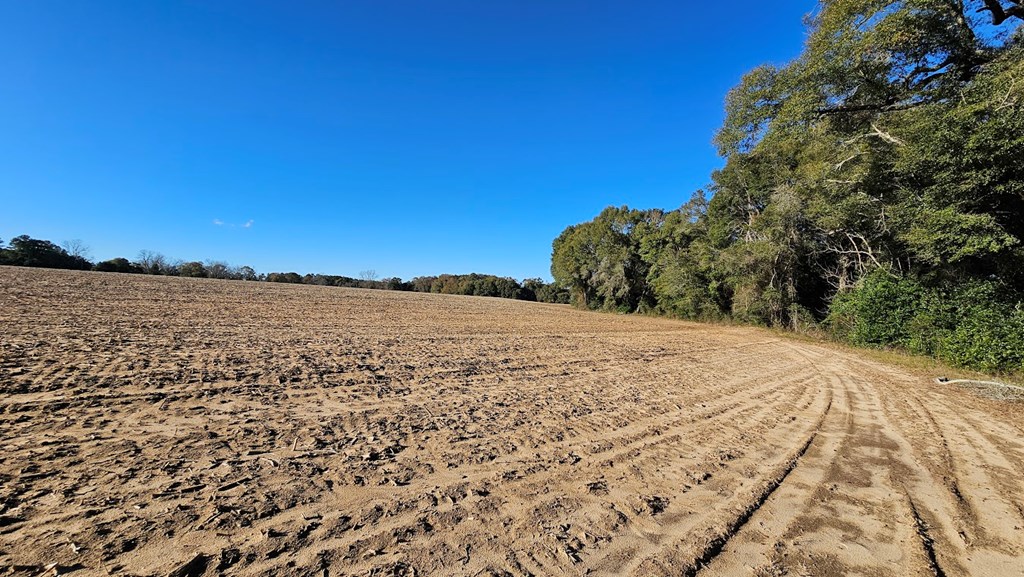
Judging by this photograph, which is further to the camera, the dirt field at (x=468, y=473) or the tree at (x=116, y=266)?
the tree at (x=116, y=266)

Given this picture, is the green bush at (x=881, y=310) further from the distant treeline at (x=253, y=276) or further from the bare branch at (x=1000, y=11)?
the distant treeline at (x=253, y=276)

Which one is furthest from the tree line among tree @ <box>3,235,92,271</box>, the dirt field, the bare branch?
tree @ <box>3,235,92,271</box>

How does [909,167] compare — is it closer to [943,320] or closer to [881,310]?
[943,320]

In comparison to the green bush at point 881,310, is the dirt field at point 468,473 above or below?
below

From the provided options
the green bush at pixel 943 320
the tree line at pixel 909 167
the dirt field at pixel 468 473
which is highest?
the tree line at pixel 909 167

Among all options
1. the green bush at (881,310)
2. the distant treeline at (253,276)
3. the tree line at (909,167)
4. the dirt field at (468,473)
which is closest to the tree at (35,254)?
the distant treeline at (253,276)

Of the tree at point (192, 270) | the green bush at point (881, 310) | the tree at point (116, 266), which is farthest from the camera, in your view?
the tree at point (192, 270)

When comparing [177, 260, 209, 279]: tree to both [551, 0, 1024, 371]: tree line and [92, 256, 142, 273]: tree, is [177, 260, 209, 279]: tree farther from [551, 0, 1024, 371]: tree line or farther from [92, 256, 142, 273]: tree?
[551, 0, 1024, 371]: tree line

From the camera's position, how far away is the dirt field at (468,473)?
228 cm

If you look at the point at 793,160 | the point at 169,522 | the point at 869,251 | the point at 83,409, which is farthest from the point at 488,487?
the point at 793,160

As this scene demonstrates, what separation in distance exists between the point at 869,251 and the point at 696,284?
1176 centimetres

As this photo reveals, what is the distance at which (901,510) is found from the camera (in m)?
3.06

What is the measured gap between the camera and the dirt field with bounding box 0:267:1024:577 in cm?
228

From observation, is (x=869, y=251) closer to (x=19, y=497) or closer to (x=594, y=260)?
(x=19, y=497)
